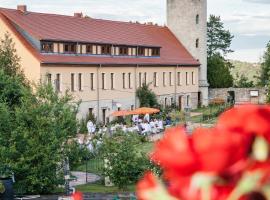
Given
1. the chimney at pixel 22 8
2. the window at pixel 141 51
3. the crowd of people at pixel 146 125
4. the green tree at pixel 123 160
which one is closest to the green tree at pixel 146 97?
the window at pixel 141 51

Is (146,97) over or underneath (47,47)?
underneath

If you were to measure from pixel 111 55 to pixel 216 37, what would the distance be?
49405 millimetres

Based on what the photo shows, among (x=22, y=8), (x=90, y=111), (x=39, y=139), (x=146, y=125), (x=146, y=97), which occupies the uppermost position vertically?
(x=22, y=8)

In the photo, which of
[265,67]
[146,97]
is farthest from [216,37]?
[146,97]

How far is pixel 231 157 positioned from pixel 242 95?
76.9 metres

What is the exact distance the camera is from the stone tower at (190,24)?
72.8 metres

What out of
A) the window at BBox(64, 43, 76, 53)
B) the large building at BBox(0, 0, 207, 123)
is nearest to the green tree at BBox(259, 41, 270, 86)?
the large building at BBox(0, 0, 207, 123)

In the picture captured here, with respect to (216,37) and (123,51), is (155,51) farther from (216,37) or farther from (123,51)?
(216,37)

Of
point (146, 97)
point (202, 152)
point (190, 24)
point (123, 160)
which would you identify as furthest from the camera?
point (190, 24)

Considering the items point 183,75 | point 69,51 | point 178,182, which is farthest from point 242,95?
point 178,182

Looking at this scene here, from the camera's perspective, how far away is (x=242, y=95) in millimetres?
77312

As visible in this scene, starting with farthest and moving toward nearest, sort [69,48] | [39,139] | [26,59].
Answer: [69,48], [26,59], [39,139]

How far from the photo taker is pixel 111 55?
58.5 meters

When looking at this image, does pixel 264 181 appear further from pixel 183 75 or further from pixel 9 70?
pixel 183 75
